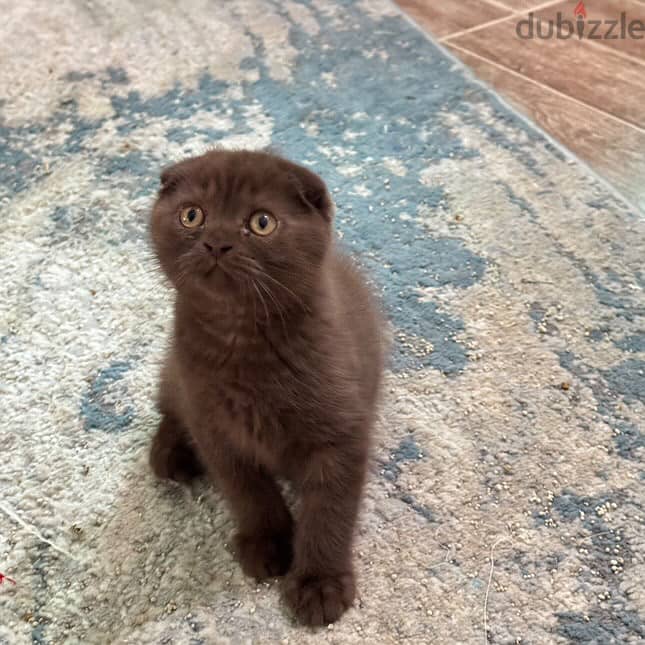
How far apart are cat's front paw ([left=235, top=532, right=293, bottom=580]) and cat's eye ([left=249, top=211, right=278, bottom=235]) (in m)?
0.41

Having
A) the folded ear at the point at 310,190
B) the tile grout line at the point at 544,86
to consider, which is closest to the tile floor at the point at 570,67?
the tile grout line at the point at 544,86

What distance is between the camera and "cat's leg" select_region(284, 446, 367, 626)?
89cm

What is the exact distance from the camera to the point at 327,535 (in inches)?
35.4

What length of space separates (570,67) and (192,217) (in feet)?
5.47

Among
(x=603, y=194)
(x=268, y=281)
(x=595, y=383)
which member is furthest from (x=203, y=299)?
(x=603, y=194)

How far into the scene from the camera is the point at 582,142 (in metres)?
1.77

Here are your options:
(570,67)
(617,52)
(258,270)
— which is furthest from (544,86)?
(258,270)

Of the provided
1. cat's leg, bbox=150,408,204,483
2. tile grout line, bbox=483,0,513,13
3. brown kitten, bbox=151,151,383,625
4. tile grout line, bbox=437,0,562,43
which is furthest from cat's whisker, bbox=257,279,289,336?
tile grout line, bbox=483,0,513,13

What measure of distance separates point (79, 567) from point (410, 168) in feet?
3.44

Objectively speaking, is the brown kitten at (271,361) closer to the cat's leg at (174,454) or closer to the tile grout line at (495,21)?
the cat's leg at (174,454)

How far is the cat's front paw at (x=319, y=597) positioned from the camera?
887 mm

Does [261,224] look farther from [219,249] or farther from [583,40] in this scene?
[583,40]

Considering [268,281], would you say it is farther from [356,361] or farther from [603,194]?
[603,194]

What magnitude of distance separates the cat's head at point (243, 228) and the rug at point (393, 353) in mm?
382
